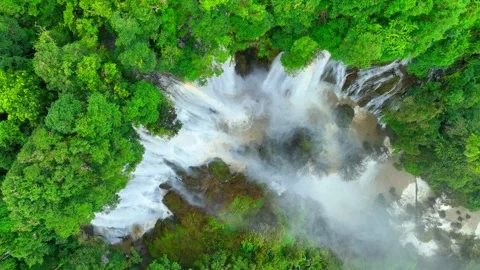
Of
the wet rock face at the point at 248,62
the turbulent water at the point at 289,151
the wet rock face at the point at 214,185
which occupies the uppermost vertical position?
the wet rock face at the point at 248,62

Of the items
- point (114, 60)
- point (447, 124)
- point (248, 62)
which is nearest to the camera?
point (114, 60)

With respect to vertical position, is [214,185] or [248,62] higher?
[248,62]

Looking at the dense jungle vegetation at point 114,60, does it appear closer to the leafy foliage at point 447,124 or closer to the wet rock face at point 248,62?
the leafy foliage at point 447,124

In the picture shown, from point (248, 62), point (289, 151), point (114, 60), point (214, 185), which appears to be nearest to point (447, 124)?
point (289, 151)

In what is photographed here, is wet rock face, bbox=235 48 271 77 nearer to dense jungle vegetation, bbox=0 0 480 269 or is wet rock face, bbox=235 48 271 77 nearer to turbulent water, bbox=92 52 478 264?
turbulent water, bbox=92 52 478 264

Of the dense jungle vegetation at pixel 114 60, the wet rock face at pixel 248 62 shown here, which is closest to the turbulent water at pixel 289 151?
the wet rock face at pixel 248 62

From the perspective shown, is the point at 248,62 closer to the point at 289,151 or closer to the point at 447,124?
the point at 289,151

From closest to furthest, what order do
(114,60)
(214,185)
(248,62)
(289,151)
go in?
(114,60) → (248,62) → (214,185) → (289,151)
